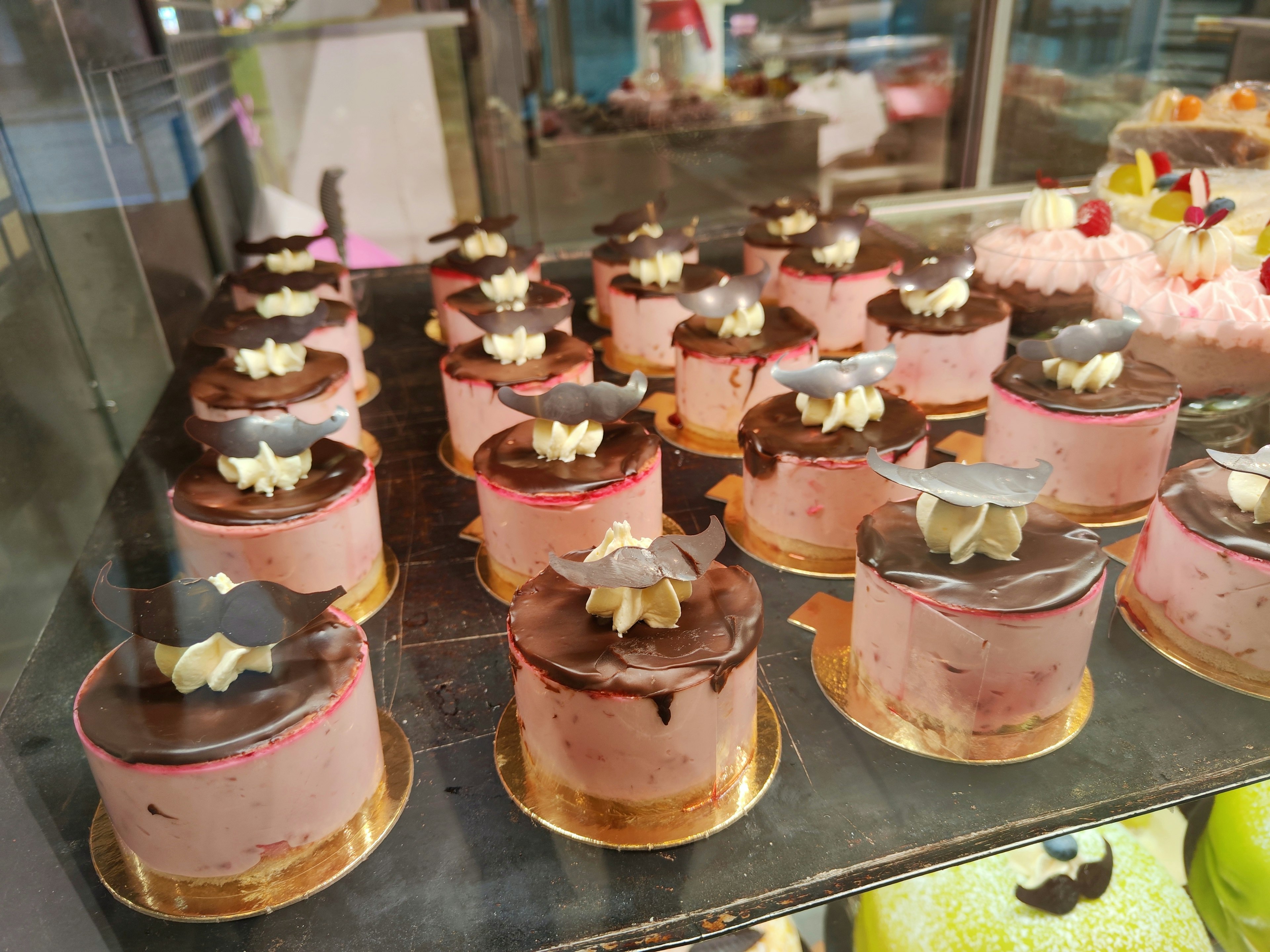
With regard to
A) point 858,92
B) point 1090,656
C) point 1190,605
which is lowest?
point 1090,656

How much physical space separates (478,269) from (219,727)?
214cm

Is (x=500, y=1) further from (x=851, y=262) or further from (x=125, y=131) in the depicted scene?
(x=851, y=262)

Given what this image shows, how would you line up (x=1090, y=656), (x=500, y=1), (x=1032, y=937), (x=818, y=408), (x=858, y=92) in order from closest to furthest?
(x=1032, y=937), (x=1090, y=656), (x=818, y=408), (x=500, y=1), (x=858, y=92)

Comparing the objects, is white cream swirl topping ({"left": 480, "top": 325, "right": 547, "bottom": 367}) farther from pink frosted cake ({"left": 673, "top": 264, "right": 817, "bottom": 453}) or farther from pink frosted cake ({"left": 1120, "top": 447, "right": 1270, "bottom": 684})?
pink frosted cake ({"left": 1120, "top": 447, "right": 1270, "bottom": 684})

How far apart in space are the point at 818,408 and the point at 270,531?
119cm

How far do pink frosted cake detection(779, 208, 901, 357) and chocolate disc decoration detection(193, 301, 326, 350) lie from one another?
156cm

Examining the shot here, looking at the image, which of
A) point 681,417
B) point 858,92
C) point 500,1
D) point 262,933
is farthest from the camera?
point 858,92

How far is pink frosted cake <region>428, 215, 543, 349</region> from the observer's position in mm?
3074

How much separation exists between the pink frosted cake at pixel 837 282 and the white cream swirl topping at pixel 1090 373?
103 cm

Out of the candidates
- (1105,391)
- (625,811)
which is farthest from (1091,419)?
(625,811)

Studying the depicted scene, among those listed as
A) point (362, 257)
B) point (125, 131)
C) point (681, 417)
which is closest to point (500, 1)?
point (362, 257)

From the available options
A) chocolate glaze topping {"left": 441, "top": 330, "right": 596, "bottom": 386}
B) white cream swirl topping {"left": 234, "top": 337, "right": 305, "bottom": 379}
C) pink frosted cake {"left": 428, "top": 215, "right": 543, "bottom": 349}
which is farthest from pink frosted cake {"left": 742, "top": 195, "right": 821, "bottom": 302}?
white cream swirl topping {"left": 234, "top": 337, "right": 305, "bottom": 379}

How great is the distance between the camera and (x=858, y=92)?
4445 mm

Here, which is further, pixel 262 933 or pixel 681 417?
pixel 681 417
